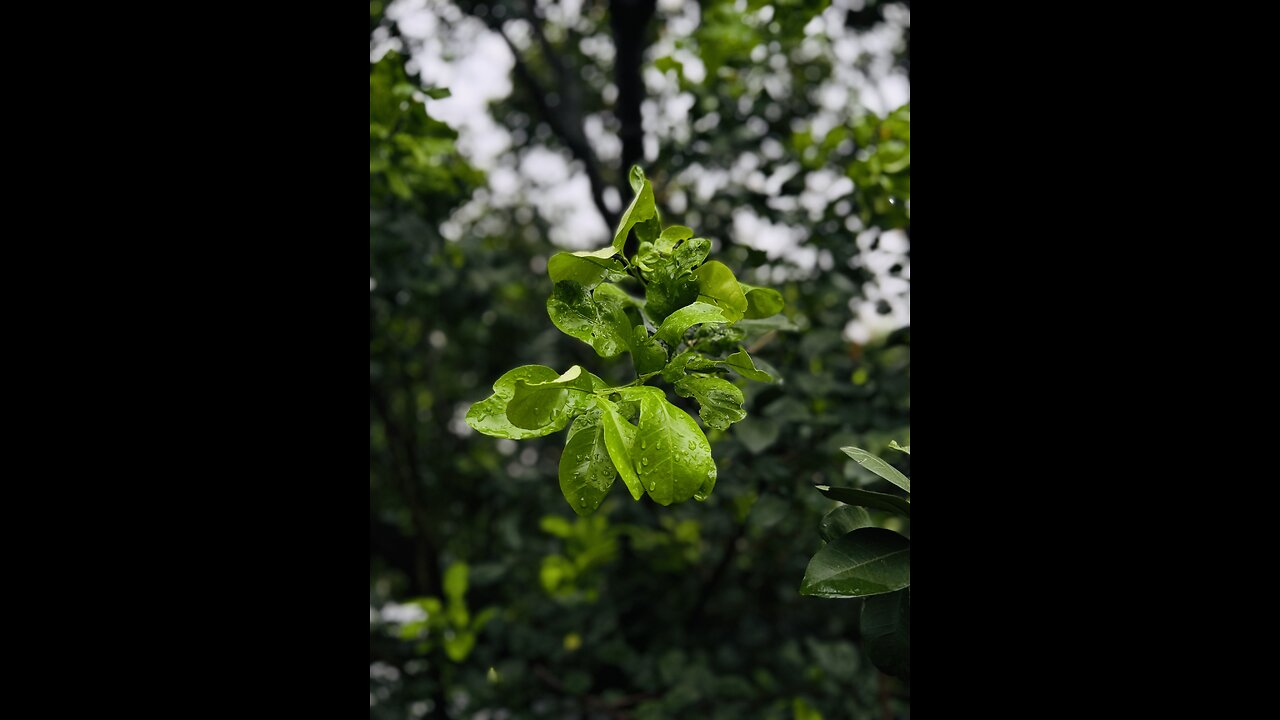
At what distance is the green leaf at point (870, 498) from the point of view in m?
0.62

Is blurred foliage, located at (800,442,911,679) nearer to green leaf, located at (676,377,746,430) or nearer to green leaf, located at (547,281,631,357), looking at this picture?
green leaf, located at (676,377,746,430)

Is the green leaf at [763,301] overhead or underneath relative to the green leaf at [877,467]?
overhead

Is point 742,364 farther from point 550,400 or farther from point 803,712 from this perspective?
point 803,712

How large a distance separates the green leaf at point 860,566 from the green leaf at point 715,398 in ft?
0.46

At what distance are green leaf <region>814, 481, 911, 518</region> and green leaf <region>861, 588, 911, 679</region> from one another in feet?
0.23

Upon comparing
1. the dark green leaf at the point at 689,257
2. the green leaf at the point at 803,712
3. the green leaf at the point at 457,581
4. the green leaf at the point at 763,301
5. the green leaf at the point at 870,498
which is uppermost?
the dark green leaf at the point at 689,257

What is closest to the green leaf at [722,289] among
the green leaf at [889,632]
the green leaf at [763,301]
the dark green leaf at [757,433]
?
the green leaf at [763,301]

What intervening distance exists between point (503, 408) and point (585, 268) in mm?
158

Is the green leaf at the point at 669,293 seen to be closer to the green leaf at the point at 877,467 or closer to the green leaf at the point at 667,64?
the green leaf at the point at 877,467
